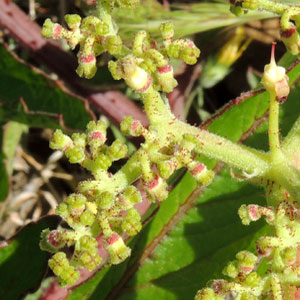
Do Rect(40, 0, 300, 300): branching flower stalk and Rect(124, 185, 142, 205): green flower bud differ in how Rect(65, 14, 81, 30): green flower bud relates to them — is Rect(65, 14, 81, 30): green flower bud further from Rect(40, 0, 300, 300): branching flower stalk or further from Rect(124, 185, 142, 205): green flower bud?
Rect(124, 185, 142, 205): green flower bud

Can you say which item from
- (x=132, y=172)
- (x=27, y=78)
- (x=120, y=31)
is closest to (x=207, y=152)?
(x=132, y=172)

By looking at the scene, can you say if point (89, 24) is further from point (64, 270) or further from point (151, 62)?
point (64, 270)

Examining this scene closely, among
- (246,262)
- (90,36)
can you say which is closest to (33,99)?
(90,36)

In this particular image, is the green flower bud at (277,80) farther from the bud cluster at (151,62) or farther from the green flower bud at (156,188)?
the green flower bud at (156,188)

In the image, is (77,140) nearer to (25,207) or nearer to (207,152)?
(207,152)

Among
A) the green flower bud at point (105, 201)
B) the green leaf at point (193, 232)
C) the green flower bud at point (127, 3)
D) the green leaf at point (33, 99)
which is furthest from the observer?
the green leaf at point (33, 99)

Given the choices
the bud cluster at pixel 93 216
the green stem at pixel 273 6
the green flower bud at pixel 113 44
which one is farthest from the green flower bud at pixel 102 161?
the green stem at pixel 273 6
